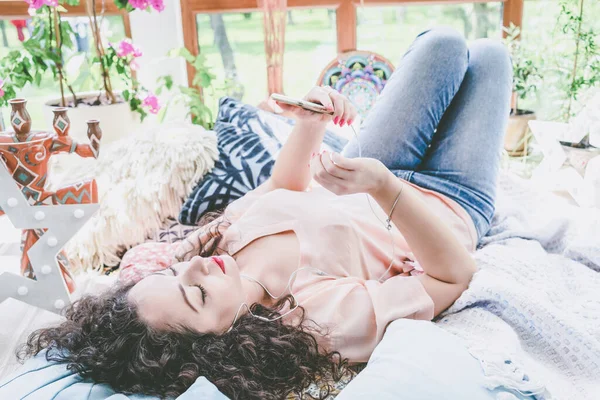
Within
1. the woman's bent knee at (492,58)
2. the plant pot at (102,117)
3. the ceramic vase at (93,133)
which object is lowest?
the plant pot at (102,117)

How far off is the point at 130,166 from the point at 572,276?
4.21 ft

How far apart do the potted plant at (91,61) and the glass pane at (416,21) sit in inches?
52.6

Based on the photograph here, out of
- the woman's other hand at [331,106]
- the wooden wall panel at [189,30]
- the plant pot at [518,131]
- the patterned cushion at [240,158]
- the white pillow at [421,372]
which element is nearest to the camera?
the white pillow at [421,372]

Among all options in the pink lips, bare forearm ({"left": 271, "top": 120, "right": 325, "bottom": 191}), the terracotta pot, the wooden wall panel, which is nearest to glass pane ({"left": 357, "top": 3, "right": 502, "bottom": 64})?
the wooden wall panel

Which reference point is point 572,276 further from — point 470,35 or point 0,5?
point 0,5

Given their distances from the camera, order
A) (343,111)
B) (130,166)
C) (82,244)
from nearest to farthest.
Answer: (343,111)
(82,244)
(130,166)

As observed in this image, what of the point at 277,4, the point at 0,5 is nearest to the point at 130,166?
the point at 277,4

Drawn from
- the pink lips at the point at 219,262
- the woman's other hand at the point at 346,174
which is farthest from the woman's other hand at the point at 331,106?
the pink lips at the point at 219,262

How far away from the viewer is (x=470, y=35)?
334cm

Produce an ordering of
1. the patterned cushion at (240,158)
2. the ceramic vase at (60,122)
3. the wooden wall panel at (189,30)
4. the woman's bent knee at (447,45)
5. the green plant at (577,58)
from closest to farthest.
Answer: the ceramic vase at (60,122) < the woman's bent knee at (447,45) < the patterned cushion at (240,158) < the green plant at (577,58) < the wooden wall panel at (189,30)

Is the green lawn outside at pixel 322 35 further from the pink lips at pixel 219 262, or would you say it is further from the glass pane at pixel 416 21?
the pink lips at pixel 219 262

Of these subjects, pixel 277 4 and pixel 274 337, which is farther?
pixel 277 4

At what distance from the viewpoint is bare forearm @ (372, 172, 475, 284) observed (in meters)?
1.08

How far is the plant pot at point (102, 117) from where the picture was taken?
2.38m
